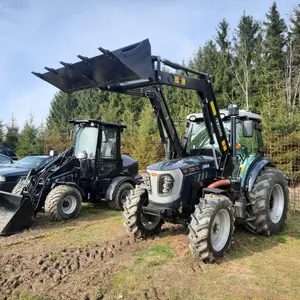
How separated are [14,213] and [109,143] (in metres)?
3.05

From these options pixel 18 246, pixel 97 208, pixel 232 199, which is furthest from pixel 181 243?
pixel 97 208

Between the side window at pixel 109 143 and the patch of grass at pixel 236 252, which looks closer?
the patch of grass at pixel 236 252

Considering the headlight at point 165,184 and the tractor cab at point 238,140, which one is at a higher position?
the tractor cab at point 238,140

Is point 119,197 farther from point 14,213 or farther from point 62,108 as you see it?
point 62,108

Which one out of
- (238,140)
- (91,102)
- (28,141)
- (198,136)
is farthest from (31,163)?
(91,102)

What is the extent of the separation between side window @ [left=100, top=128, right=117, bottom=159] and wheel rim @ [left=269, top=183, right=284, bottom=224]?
13.6 ft

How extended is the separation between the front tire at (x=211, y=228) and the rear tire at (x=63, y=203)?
134 inches

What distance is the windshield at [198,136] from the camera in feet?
18.4

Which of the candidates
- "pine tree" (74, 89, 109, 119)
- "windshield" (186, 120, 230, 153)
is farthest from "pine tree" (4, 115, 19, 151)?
"windshield" (186, 120, 230, 153)

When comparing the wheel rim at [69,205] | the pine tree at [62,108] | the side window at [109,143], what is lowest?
the wheel rim at [69,205]

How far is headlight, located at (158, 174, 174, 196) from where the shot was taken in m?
4.61

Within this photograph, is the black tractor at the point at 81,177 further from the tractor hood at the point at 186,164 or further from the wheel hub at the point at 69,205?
the tractor hood at the point at 186,164

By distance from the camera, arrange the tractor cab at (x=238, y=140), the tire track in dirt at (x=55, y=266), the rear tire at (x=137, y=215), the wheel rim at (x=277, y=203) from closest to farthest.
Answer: the tire track in dirt at (x=55, y=266), the rear tire at (x=137, y=215), the tractor cab at (x=238, y=140), the wheel rim at (x=277, y=203)

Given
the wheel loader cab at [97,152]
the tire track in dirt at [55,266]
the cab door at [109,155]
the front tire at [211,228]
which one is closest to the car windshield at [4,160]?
the wheel loader cab at [97,152]
